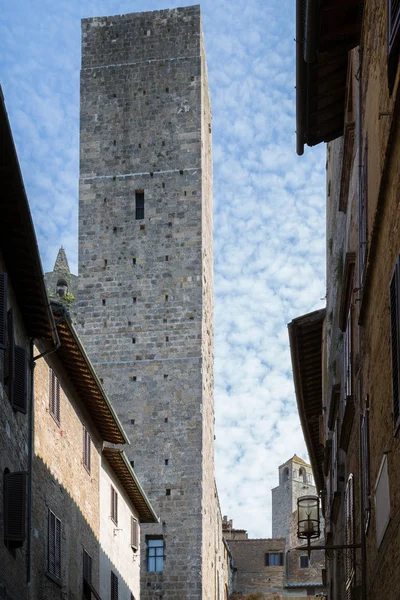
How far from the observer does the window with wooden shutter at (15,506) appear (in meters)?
15.1

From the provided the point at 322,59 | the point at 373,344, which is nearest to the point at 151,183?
the point at 322,59

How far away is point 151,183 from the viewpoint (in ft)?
144

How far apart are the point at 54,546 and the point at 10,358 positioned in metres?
4.49

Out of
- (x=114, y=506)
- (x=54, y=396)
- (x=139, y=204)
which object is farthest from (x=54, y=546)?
(x=139, y=204)

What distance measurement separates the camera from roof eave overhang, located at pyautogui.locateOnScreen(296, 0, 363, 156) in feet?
39.6

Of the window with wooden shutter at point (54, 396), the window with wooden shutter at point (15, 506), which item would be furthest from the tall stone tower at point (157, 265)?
the window with wooden shutter at point (15, 506)

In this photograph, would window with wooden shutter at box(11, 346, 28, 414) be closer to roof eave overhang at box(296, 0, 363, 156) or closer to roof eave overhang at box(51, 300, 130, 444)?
roof eave overhang at box(51, 300, 130, 444)

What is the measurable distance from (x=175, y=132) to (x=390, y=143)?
119 ft

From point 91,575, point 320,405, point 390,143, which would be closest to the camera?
point 390,143

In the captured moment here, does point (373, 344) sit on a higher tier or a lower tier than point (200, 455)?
lower

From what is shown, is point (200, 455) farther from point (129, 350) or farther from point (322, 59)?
point (322, 59)

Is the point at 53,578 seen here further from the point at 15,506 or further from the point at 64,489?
the point at 15,506

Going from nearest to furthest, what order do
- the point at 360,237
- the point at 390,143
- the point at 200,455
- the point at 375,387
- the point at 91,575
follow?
the point at 390,143 < the point at 375,387 < the point at 360,237 < the point at 91,575 < the point at 200,455

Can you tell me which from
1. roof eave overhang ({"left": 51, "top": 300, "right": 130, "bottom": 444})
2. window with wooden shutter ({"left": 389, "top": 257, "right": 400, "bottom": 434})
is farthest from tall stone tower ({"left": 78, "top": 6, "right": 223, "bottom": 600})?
window with wooden shutter ({"left": 389, "top": 257, "right": 400, "bottom": 434})
